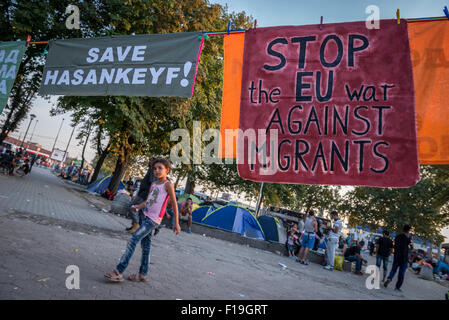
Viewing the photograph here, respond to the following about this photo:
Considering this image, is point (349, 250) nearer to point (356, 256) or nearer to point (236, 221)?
point (356, 256)

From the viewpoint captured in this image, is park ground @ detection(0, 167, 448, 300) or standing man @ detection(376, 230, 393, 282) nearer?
park ground @ detection(0, 167, 448, 300)

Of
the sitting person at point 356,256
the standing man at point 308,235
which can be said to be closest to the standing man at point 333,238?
the standing man at point 308,235

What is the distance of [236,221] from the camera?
1220cm

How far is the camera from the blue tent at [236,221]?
1222cm

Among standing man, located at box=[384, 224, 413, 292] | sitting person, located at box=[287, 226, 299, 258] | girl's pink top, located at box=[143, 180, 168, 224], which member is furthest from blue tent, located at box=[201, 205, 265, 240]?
girl's pink top, located at box=[143, 180, 168, 224]

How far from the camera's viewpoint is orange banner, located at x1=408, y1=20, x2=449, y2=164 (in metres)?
2.62

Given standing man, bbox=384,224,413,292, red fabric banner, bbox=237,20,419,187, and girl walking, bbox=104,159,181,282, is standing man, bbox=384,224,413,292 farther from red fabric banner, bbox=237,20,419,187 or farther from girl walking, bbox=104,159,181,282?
girl walking, bbox=104,159,181,282

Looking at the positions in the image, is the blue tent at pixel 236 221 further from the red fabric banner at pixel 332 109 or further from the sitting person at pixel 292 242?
the red fabric banner at pixel 332 109

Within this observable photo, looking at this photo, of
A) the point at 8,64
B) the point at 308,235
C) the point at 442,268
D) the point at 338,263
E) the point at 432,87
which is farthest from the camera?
the point at 442,268

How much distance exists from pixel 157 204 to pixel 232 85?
2005 millimetres

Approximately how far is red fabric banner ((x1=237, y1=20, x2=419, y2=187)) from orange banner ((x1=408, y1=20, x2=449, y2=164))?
0.20m

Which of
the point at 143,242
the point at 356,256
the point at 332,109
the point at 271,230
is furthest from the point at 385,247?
the point at 143,242

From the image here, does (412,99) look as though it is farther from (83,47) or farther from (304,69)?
(83,47)

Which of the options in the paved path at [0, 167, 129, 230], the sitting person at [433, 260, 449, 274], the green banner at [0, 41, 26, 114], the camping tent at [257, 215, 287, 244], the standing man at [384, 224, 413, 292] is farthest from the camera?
the sitting person at [433, 260, 449, 274]
